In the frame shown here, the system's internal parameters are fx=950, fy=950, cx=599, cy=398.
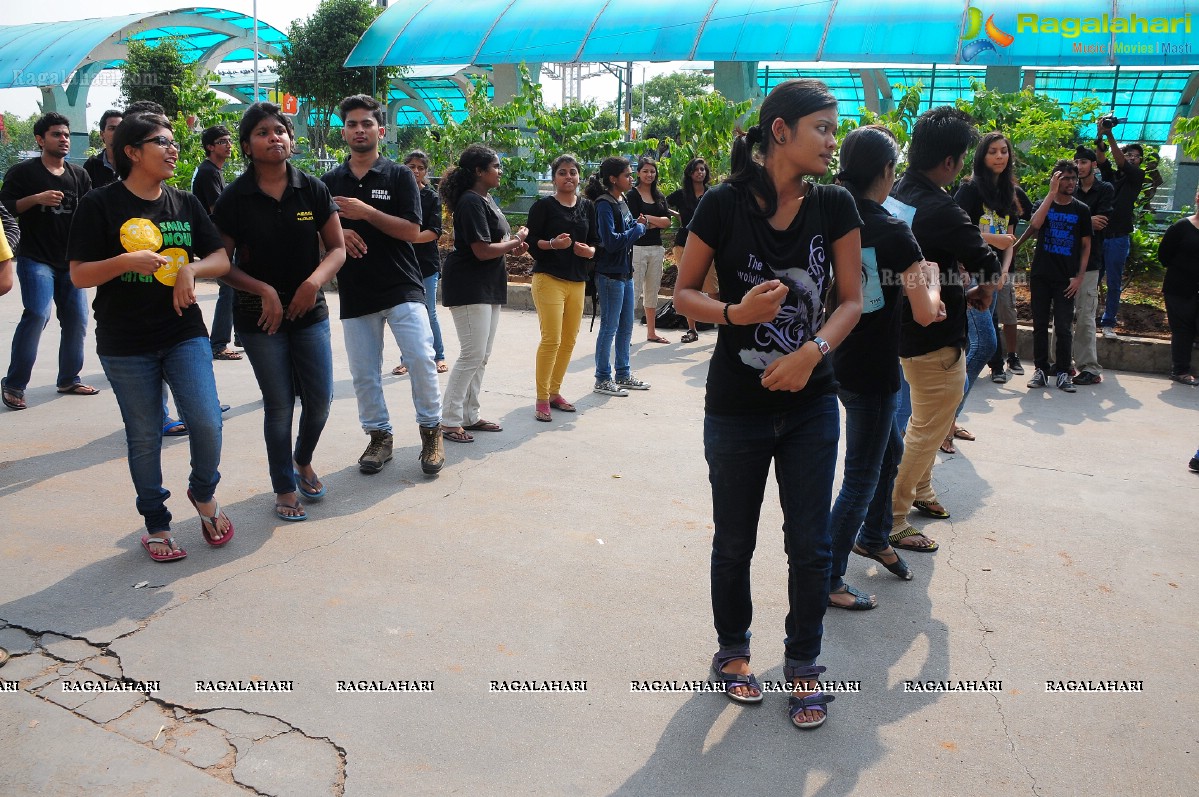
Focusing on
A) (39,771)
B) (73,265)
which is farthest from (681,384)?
(39,771)

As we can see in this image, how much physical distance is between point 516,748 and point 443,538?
A: 172 cm

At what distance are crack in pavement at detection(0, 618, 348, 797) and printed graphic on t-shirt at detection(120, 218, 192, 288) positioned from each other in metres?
1.51

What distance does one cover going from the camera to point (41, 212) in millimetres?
6699

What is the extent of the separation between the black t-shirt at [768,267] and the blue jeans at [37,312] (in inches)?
222

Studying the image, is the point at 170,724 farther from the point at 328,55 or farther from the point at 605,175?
the point at 328,55

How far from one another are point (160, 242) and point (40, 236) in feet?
11.2

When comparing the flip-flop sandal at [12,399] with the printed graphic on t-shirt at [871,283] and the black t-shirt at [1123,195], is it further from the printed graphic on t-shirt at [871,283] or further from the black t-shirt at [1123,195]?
the black t-shirt at [1123,195]

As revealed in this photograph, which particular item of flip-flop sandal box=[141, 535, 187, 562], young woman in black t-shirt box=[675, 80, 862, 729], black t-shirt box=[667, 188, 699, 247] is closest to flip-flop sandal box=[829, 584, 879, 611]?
young woman in black t-shirt box=[675, 80, 862, 729]

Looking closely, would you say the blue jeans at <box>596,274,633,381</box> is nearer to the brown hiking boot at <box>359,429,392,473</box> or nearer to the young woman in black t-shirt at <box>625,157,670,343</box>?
the young woman in black t-shirt at <box>625,157,670,343</box>

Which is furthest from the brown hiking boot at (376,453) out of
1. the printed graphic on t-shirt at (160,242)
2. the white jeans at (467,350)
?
the printed graphic on t-shirt at (160,242)

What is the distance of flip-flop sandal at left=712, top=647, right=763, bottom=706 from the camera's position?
3.19 meters

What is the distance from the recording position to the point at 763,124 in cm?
293

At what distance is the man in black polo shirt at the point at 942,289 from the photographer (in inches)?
158

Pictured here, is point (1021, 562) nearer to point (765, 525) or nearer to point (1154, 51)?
point (765, 525)
